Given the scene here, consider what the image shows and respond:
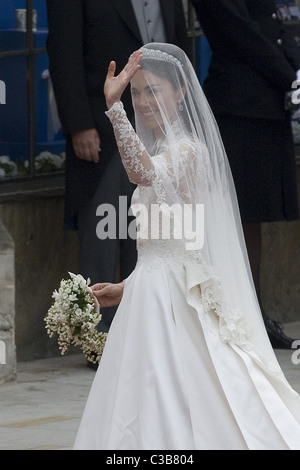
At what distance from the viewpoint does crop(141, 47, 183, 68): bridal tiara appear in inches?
227

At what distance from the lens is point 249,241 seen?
8.84 metres

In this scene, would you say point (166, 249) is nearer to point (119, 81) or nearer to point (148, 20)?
point (119, 81)

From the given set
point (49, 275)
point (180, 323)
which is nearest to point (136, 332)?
point (180, 323)

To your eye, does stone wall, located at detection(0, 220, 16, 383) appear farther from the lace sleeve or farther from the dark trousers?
the lace sleeve

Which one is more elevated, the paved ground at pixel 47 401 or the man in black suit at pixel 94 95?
the man in black suit at pixel 94 95

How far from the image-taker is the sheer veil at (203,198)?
5582 mm

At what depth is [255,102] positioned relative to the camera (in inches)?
337

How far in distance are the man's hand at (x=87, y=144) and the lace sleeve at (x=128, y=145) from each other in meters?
2.47

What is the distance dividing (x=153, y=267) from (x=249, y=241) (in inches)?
128

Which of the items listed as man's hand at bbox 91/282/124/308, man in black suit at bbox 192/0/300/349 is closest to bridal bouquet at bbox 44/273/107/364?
man's hand at bbox 91/282/124/308

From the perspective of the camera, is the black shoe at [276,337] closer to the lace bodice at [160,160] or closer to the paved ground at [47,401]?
the paved ground at [47,401]

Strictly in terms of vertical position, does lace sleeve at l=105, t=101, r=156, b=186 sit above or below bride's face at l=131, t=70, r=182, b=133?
below

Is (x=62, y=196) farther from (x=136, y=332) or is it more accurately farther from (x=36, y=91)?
(x=136, y=332)

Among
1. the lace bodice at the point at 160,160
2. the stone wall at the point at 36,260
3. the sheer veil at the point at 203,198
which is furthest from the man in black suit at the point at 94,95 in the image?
the lace bodice at the point at 160,160
